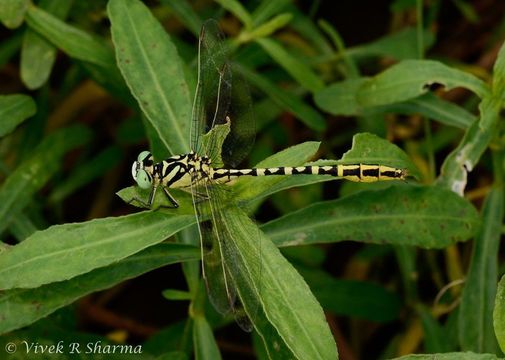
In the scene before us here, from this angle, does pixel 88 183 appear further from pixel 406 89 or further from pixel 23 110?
pixel 406 89

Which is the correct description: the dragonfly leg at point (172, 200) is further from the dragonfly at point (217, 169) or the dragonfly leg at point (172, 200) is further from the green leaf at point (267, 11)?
the green leaf at point (267, 11)

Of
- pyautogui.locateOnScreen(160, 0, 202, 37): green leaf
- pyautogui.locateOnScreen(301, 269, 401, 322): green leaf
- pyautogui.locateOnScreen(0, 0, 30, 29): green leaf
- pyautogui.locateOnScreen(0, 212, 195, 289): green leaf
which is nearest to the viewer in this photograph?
pyautogui.locateOnScreen(0, 212, 195, 289): green leaf

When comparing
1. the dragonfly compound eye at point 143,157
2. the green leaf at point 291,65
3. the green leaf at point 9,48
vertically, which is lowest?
the dragonfly compound eye at point 143,157

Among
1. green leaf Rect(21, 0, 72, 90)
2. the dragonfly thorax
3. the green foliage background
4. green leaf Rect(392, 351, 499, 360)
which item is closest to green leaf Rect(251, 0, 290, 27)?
the green foliage background

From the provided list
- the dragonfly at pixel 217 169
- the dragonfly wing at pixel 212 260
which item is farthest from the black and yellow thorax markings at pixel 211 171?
the dragonfly wing at pixel 212 260

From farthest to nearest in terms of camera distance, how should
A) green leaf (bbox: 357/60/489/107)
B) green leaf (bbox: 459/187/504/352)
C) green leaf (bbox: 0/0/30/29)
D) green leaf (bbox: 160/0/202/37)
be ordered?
1. green leaf (bbox: 160/0/202/37)
2. green leaf (bbox: 0/0/30/29)
3. green leaf (bbox: 357/60/489/107)
4. green leaf (bbox: 459/187/504/352)

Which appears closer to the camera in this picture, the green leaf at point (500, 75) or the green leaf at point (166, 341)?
the green leaf at point (500, 75)

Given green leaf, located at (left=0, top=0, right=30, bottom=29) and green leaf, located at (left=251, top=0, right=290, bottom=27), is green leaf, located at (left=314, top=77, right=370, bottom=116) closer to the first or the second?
green leaf, located at (left=251, top=0, right=290, bottom=27)
